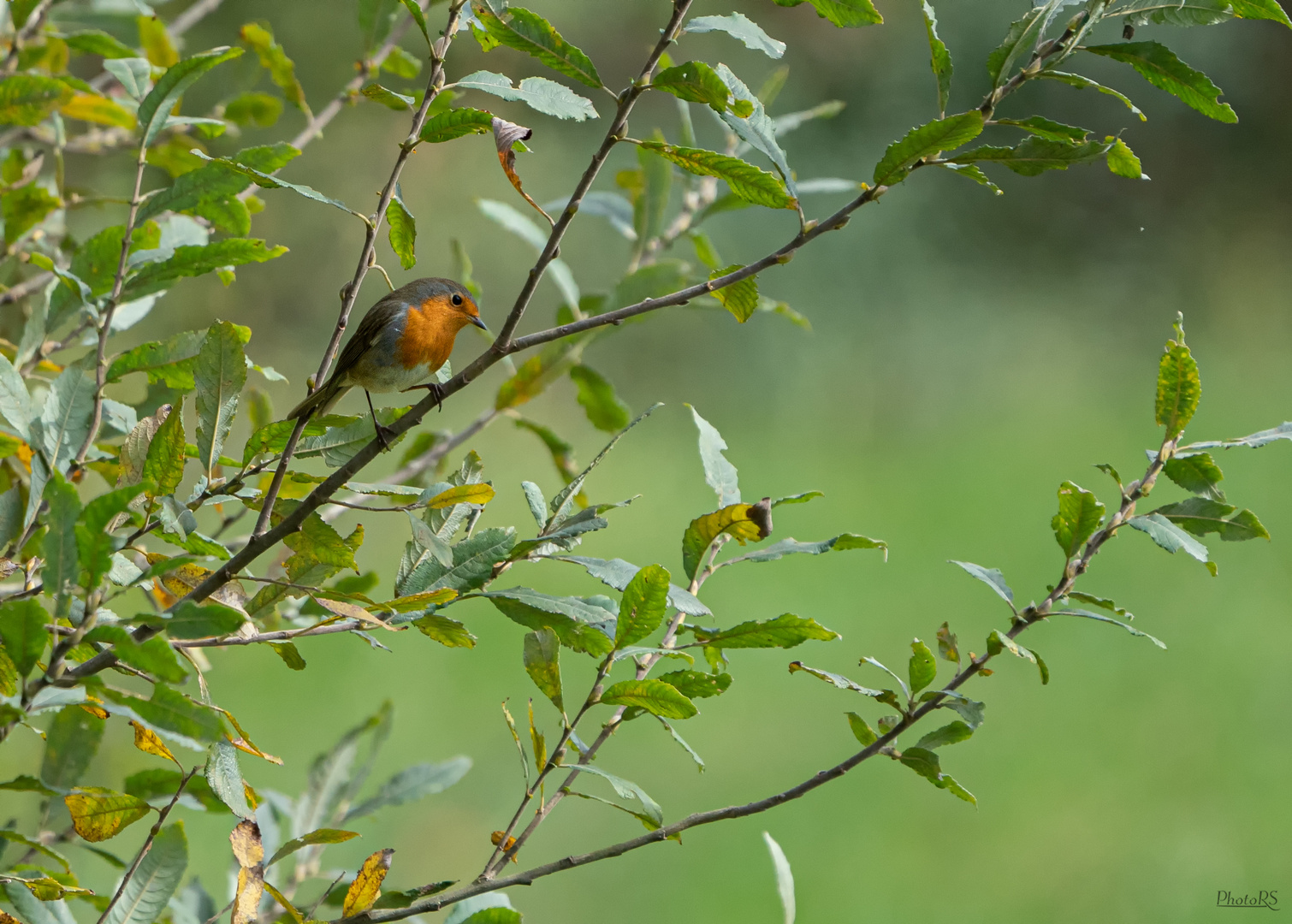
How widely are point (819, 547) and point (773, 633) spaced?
0.08m

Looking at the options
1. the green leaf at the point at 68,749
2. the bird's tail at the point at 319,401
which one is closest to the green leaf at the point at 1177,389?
the bird's tail at the point at 319,401

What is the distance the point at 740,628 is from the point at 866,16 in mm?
411

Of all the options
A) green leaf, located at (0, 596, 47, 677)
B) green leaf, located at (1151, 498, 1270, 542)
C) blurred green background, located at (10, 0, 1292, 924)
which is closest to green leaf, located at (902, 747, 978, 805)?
green leaf, located at (1151, 498, 1270, 542)

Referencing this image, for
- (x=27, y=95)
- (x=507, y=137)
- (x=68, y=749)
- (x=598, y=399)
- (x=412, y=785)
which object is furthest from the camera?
(x=598, y=399)

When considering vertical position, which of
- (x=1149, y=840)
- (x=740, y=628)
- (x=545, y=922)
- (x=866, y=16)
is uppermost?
(x=866, y=16)

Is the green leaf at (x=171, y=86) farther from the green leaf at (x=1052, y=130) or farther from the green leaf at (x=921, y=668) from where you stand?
the green leaf at (x=921, y=668)

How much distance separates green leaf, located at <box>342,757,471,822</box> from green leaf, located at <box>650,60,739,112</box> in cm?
78

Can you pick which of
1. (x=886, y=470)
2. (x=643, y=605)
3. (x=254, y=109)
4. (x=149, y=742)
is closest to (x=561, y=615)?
→ (x=643, y=605)

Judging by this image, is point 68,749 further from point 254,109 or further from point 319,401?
point 254,109

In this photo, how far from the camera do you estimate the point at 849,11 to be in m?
0.70

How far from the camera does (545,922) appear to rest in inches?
102

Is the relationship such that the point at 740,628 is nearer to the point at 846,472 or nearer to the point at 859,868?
the point at 859,868

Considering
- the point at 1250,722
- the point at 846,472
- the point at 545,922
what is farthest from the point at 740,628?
the point at 846,472

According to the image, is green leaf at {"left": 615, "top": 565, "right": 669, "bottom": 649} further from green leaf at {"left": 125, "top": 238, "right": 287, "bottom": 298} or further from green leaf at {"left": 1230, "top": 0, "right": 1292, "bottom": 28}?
green leaf at {"left": 1230, "top": 0, "right": 1292, "bottom": 28}
